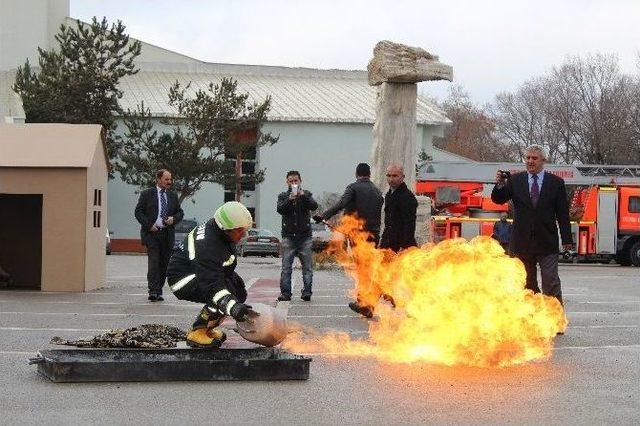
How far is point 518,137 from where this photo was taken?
262ft

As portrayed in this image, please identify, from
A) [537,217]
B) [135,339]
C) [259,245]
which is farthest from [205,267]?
[259,245]

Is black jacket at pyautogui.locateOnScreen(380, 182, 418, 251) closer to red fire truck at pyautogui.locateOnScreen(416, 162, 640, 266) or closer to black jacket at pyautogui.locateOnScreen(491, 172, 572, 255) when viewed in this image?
black jacket at pyautogui.locateOnScreen(491, 172, 572, 255)

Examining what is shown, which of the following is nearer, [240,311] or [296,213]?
[240,311]

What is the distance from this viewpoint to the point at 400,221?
1430 centimetres

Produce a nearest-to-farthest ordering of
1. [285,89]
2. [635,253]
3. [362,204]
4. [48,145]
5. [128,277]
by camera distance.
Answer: [362,204], [48,145], [128,277], [635,253], [285,89]

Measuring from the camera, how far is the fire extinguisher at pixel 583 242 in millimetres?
39781

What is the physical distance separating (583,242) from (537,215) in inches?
1091

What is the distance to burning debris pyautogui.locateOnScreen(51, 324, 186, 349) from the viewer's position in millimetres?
9578

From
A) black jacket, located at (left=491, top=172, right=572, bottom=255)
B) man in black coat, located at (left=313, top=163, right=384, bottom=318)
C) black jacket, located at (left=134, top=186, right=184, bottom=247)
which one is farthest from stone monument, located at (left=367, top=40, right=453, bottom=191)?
black jacket, located at (left=491, top=172, right=572, bottom=255)

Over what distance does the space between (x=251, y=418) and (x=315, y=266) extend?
71.9ft

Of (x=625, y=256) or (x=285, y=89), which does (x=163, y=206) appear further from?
(x=285, y=89)

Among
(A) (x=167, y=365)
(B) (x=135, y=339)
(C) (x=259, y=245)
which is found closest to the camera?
(A) (x=167, y=365)

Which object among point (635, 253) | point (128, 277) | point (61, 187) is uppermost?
point (61, 187)

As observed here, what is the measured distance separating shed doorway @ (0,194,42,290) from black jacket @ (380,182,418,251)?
8.43 m
